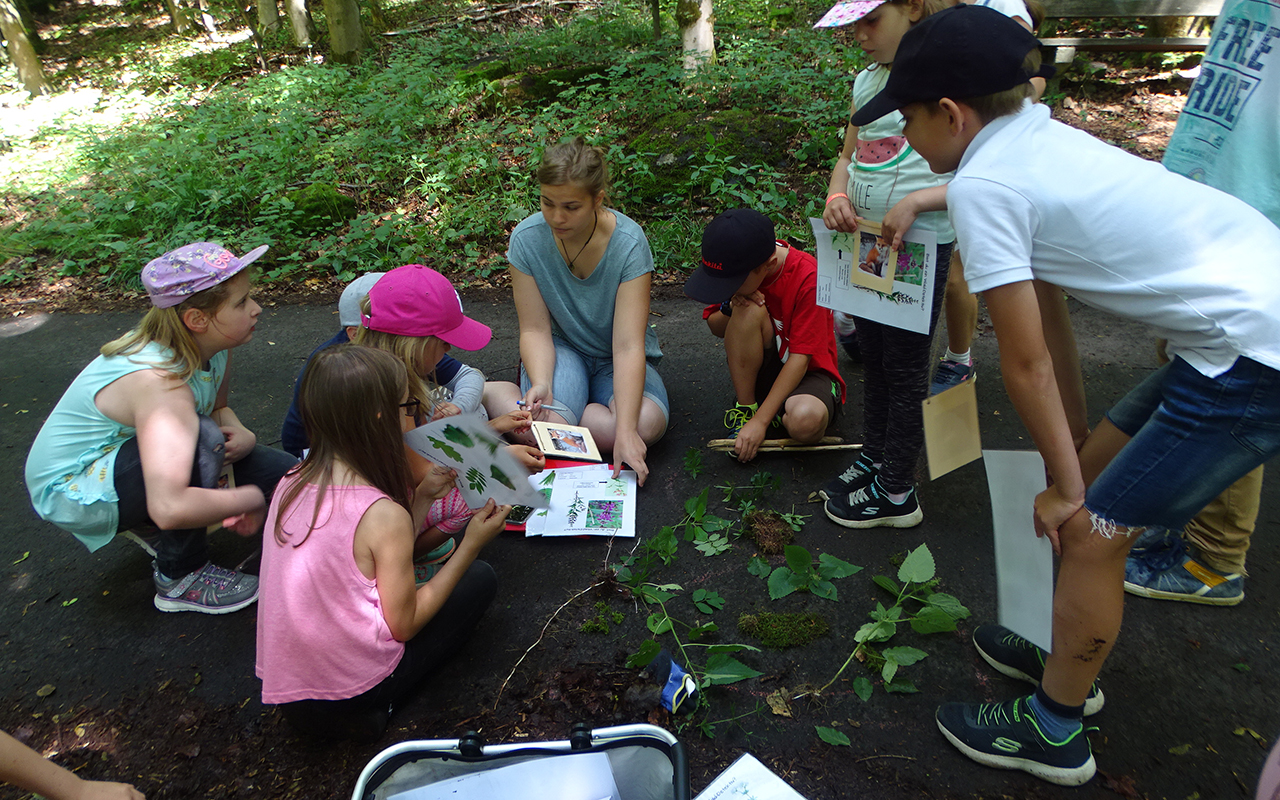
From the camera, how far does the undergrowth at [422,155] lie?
555 cm

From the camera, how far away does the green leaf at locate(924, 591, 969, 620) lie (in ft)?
7.06

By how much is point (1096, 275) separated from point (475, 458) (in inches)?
60.1

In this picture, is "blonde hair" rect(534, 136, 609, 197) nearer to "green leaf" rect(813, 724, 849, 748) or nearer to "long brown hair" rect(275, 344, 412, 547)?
"long brown hair" rect(275, 344, 412, 547)

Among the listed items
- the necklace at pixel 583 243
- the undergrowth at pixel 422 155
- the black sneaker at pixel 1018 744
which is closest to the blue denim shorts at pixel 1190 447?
the black sneaker at pixel 1018 744

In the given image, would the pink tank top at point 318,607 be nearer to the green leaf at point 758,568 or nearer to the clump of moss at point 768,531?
the green leaf at point 758,568

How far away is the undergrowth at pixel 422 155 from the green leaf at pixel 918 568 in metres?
3.14

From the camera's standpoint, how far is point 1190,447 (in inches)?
53.9

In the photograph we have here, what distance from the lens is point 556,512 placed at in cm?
275

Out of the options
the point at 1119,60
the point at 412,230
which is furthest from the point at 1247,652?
the point at 1119,60

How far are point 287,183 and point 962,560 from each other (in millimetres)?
6255

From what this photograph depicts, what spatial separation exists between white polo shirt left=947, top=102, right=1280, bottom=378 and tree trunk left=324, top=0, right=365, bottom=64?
1003cm

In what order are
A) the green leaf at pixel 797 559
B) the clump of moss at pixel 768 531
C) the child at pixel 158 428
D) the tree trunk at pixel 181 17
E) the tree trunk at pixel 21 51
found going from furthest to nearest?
the tree trunk at pixel 181 17 → the tree trunk at pixel 21 51 → the clump of moss at pixel 768 531 → the green leaf at pixel 797 559 → the child at pixel 158 428

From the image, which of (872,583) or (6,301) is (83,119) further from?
(872,583)

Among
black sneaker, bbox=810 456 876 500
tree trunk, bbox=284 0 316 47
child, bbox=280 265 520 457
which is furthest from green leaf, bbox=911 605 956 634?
tree trunk, bbox=284 0 316 47
